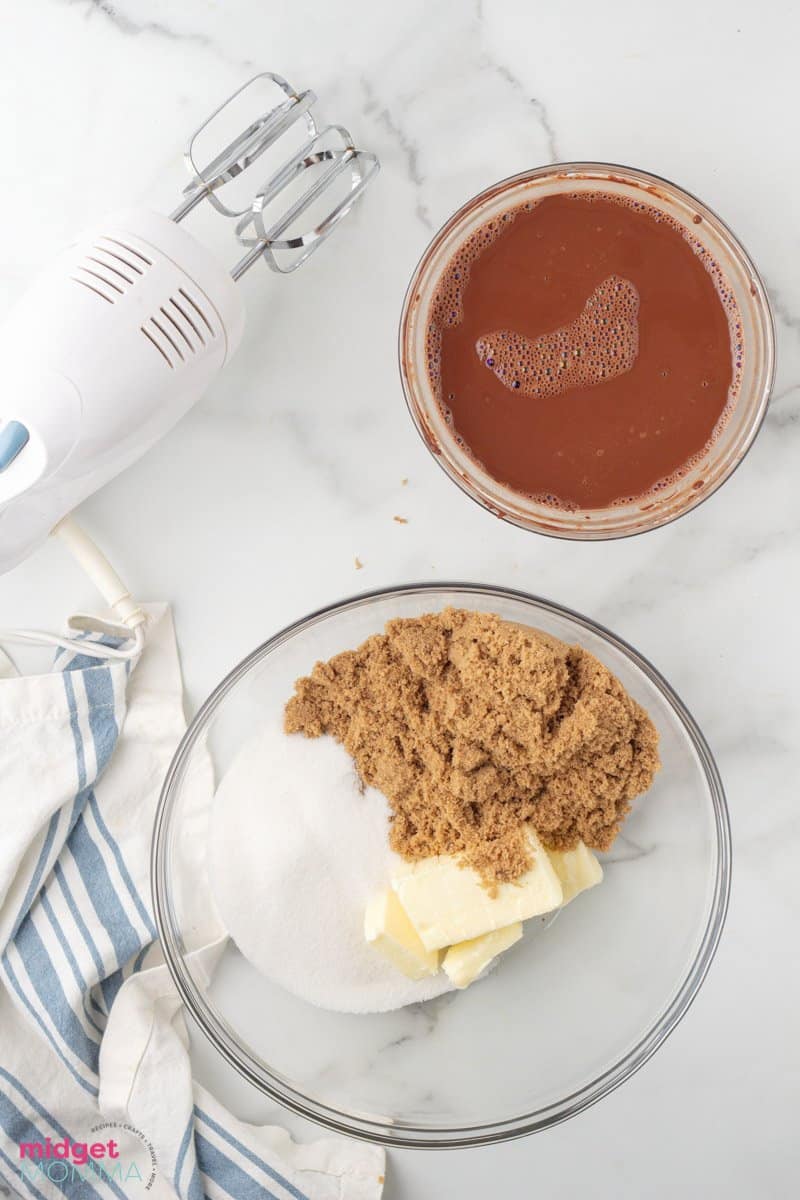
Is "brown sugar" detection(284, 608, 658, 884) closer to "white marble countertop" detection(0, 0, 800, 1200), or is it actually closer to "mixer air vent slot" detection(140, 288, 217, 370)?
"white marble countertop" detection(0, 0, 800, 1200)

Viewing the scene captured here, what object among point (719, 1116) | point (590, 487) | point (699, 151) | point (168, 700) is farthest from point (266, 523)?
point (719, 1116)

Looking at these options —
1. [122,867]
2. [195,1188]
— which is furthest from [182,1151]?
[122,867]

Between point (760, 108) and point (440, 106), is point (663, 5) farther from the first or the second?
point (440, 106)

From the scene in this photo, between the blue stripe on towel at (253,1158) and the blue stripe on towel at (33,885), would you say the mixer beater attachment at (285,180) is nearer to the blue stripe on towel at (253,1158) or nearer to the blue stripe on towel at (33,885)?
the blue stripe on towel at (33,885)

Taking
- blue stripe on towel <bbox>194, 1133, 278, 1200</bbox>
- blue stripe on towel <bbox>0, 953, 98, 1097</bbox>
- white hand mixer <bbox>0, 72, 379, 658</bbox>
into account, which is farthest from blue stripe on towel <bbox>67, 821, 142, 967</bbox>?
white hand mixer <bbox>0, 72, 379, 658</bbox>

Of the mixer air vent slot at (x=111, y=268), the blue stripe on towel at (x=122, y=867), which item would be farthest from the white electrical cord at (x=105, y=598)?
the mixer air vent slot at (x=111, y=268)

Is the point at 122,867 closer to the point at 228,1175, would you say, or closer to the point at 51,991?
the point at 51,991
